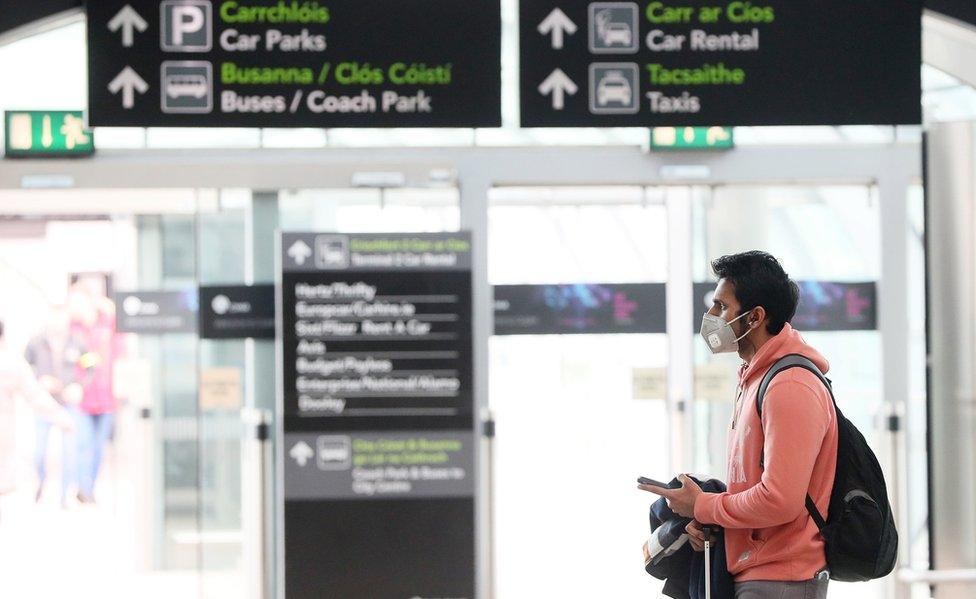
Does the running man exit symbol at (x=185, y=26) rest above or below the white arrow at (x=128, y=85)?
above

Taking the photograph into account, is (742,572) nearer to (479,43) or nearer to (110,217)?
(479,43)

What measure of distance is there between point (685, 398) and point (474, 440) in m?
1.42

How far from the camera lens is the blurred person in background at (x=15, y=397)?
20.7 ft

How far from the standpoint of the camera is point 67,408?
6.35m

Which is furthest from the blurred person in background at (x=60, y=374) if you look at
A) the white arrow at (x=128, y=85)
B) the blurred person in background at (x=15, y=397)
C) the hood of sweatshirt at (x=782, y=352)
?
the hood of sweatshirt at (x=782, y=352)

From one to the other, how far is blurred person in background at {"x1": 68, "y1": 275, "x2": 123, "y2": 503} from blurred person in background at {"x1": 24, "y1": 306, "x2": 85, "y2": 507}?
0.03 meters

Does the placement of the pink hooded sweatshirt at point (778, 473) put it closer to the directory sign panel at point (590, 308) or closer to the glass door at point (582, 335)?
the glass door at point (582, 335)

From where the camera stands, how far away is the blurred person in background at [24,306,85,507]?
20.8 feet

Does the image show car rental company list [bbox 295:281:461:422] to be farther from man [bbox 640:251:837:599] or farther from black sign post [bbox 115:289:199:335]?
man [bbox 640:251:837:599]

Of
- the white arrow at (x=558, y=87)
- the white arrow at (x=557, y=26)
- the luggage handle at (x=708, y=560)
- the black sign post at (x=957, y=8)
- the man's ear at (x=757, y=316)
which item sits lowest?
the luggage handle at (x=708, y=560)

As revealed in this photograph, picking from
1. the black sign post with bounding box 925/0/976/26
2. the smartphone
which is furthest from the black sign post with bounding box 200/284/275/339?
the smartphone

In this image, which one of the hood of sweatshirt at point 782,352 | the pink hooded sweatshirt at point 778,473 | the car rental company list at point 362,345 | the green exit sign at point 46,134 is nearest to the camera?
the pink hooded sweatshirt at point 778,473

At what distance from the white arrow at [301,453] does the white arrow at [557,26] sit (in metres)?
2.79

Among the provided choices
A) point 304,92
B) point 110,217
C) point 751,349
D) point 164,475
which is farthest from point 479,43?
point 164,475
